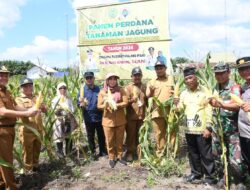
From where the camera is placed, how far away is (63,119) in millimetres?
5227

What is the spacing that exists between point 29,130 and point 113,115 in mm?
1226

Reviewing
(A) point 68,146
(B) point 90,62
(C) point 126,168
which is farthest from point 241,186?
(B) point 90,62

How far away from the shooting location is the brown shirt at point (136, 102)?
502 centimetres

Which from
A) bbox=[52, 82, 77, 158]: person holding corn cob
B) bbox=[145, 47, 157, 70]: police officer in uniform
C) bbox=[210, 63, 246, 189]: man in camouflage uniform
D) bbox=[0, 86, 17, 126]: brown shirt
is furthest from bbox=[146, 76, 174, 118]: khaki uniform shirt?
bbox=[0, 86, 17, 126]: brown shirt

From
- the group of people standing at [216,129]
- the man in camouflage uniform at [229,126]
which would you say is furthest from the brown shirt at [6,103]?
the man in camouflage uniform at [229,126]

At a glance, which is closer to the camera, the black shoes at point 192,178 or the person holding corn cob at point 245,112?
the person holding corn cob at point 245,112

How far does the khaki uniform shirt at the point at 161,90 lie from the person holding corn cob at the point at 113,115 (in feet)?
1.45

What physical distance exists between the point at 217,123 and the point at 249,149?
0.50m

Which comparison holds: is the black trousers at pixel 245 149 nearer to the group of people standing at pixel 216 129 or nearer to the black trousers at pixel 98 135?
the group of people standing at pixel 216 129

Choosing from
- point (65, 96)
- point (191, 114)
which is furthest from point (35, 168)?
point (191, 114)

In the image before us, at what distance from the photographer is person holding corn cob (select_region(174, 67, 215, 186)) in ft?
12.8

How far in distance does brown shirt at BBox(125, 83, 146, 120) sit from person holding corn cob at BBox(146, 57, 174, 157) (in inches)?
8.0

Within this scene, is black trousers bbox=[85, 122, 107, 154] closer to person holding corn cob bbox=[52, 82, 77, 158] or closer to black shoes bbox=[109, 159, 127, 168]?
person holding corn cob bbox=[52, 82, 77, 158]

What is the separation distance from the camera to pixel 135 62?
626 cm
